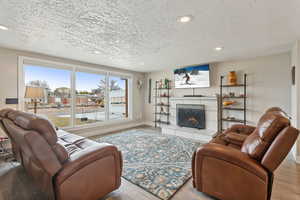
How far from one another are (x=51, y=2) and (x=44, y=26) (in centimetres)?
74

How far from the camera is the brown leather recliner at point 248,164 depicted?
130 centimetres

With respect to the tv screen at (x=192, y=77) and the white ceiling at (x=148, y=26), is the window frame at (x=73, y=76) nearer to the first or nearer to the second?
the white ceiling at (x=148, y=26)

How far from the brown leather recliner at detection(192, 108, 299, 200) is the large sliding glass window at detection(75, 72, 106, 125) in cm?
381

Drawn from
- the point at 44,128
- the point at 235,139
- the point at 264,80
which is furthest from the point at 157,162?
the point at 264,80

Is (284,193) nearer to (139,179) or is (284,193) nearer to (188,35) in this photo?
(139,179)

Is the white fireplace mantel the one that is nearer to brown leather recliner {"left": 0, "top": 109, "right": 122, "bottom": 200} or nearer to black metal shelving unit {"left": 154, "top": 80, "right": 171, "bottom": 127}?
black metal shelving unit {"left": 154, "top": 80, "right": 171, "bottom": 127}

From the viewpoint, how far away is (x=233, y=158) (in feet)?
4.78

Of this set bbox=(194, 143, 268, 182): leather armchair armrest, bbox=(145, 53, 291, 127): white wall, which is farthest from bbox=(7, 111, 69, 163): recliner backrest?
bbox=(145, 53, 291, 127): white wall

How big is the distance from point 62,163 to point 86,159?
22 centimetres

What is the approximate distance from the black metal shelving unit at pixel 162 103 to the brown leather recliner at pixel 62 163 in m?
3.91

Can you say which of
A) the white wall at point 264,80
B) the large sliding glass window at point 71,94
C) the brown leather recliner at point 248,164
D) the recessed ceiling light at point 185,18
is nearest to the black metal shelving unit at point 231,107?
the white wall at point 264,80

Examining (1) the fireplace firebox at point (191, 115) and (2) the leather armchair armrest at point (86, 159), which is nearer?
(2) the leather armchair armrest at point (86, 159)

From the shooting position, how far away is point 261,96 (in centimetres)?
371

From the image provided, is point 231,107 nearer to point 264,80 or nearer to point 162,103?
point 264,80
